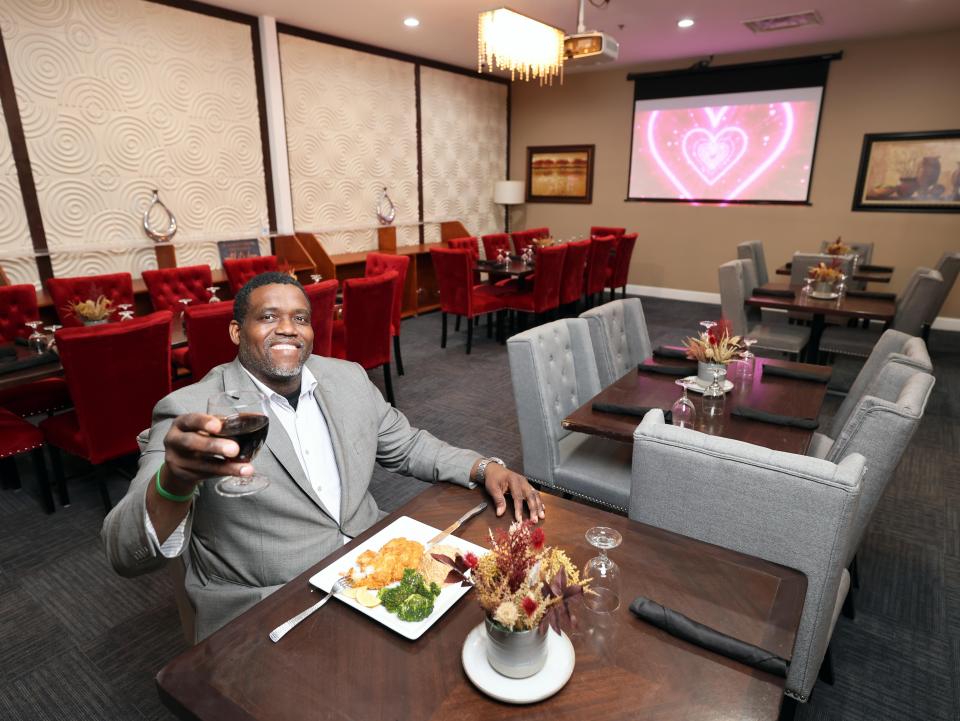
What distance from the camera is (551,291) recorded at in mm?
5602

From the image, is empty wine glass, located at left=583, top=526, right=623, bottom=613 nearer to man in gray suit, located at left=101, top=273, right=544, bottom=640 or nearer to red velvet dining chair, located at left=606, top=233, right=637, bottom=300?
man in gray suit, located at left=101, top=273, right=544, bottom=640

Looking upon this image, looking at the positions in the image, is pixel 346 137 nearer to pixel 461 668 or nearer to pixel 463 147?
pixel 463 147


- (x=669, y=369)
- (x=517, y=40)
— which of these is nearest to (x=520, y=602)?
(x=669, y=369)

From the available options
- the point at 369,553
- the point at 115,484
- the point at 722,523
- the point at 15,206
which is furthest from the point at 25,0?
A: the point at 722,523

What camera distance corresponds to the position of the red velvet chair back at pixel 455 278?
206 inches

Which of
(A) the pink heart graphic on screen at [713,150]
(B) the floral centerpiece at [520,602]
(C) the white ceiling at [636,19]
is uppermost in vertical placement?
(C) the white ceiling at [636,19]

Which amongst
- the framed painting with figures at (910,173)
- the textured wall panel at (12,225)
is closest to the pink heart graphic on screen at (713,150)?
the framed painting with figures at (910,173)

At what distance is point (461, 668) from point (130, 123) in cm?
530

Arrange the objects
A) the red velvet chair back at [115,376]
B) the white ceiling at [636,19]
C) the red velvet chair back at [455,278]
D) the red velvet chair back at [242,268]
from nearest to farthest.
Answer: the red velvet chair back at [115,376]
the red velvet chair back at [242,268]
the white ceiling at [636,19]
the red velvet chair back at [455,278]

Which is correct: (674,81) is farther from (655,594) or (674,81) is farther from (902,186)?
(655,594)

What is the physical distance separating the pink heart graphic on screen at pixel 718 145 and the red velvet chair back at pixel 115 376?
274 inches

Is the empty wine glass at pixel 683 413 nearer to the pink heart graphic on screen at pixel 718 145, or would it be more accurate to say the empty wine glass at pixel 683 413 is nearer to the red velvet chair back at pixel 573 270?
the red velvet chair back at pixel 573 270

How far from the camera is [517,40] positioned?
388 cm

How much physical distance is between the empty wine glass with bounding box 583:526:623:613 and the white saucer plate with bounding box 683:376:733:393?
1234mm
